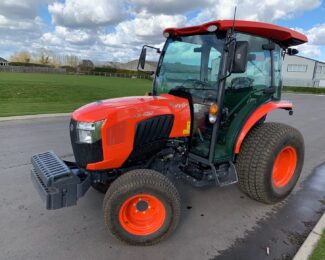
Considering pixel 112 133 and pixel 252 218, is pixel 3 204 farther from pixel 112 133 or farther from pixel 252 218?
pixel 252 218

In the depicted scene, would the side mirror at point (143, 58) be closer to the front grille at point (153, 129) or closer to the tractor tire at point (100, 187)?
the front grille at point (153, 129)

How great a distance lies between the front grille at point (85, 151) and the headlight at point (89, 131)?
0.15ft

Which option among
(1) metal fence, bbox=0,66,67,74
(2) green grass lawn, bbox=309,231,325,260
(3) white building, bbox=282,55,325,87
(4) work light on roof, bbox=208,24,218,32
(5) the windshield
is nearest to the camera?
(2) green grass lawn, bbox=309,231,325,260

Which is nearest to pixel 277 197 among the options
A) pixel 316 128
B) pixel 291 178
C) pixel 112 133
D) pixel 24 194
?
pixel 291 178

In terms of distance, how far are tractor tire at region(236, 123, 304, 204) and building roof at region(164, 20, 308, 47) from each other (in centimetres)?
114

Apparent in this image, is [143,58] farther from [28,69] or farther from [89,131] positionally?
[28,69]

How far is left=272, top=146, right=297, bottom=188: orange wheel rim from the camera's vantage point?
4113 millimetres

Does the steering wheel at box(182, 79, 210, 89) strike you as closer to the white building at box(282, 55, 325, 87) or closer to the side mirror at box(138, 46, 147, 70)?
the side mirror at box(138, 46, 147, 70)

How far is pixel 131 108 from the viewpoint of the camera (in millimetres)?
3100

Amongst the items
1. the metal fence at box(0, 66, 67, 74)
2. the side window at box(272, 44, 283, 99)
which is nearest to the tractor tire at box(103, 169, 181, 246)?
the side window at box(272, 44, 283, 99)

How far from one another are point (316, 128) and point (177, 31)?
773 centimetres

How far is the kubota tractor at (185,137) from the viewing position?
294cm

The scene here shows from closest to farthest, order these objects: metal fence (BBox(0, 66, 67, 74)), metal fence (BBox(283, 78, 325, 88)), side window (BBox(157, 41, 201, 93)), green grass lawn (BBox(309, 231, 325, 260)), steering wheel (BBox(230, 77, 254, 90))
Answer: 1. green grass lawn (BBox(309, 231, 325, 260))
2. steering wheel (BBox(230, 77, 254, 90))
3. side window (BBox(157, 41, 201, 93))
4. metal fence (BBox(0, 66, 67, 74))
5. metal fence (BBox(283, 78, 325, 88))

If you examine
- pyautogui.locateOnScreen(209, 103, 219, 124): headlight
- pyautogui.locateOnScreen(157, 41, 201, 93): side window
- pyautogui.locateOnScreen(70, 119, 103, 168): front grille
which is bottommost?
pyautogui.locateOnScreen(70, 119, 103, 168): front grille
